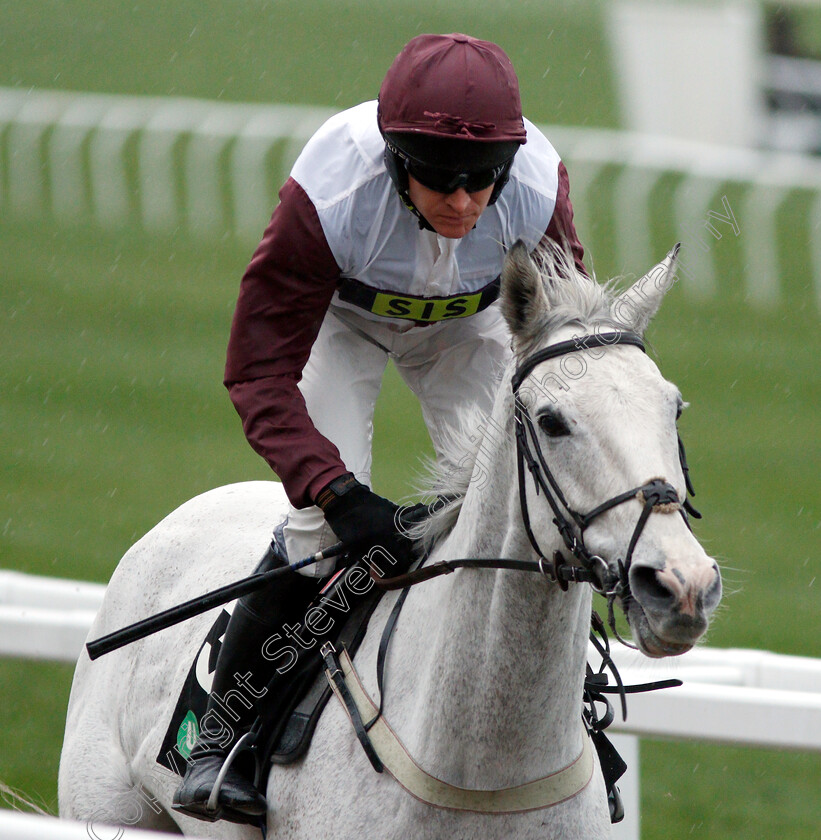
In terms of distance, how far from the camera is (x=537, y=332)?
2.95 meters

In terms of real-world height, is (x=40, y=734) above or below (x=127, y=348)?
above

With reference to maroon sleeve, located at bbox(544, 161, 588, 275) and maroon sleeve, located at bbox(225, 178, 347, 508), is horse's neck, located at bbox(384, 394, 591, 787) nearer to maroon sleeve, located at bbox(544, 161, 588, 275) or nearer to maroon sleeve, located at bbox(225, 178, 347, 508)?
maroon sleeve, located at bbox(225, 178, 347, 508)

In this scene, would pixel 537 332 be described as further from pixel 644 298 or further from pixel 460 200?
pixel 460 200

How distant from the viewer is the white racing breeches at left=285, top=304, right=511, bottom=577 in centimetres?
370

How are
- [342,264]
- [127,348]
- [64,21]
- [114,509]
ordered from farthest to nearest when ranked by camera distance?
1. [64,21]
2. [127,348]
3. [114,509]
4. [342,264]

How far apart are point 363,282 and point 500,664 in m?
1.10

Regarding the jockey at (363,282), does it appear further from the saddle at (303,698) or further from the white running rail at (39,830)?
the white running rail at (39,830)

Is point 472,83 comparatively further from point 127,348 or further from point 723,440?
point 127,348

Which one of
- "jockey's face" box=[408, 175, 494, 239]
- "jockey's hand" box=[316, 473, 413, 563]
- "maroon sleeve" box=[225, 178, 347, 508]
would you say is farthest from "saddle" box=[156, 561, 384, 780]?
"jockey's face" box=[408, 175, 494, 239]

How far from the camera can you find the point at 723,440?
12445mm

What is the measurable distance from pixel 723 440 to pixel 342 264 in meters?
9.62

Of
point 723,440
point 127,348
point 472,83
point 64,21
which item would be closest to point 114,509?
point 127,348

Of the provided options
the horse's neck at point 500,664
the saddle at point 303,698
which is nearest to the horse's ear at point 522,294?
the horse's neck at point 500,664

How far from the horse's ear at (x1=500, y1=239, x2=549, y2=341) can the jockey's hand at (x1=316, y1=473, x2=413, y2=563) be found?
1.91ft
